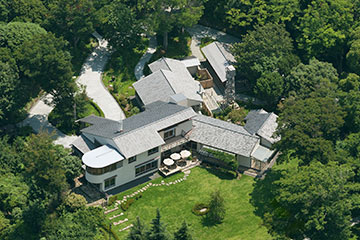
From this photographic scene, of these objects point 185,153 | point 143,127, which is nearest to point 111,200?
point 143,127

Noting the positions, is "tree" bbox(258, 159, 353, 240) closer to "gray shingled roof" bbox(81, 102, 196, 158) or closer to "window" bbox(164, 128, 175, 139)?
"gray shingled roof" bbox(81, 102, 196, 158)

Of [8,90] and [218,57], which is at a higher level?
[8,90]

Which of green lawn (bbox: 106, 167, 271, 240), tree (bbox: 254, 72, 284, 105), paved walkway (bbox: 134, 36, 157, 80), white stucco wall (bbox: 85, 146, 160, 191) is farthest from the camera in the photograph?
paved walkway (bbox: 134, 36, 157, 80)

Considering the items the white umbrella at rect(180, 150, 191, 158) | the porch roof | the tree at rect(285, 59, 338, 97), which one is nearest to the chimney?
the porch roof

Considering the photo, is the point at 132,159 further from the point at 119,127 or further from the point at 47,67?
the point at 47,67

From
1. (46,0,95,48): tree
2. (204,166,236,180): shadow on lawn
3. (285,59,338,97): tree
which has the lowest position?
(204,166,236,180): shadow on lawn
